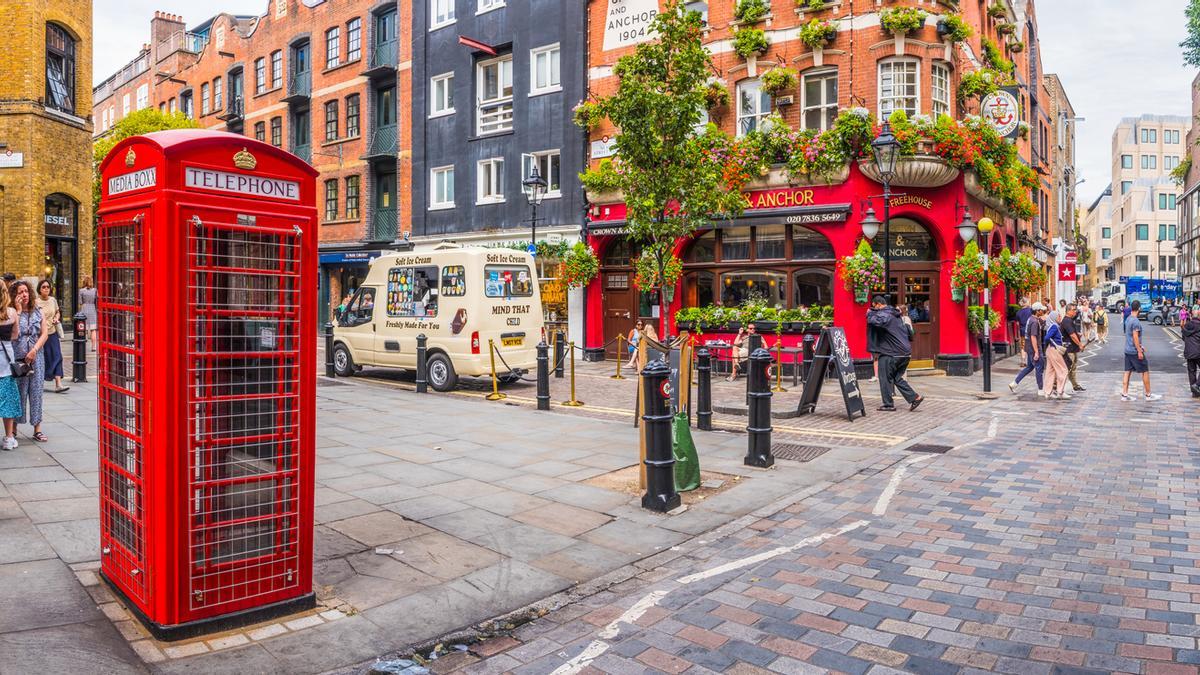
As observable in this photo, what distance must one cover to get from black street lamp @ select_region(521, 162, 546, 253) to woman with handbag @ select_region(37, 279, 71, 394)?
38.8ft

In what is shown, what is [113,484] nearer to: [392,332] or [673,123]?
[673,123]

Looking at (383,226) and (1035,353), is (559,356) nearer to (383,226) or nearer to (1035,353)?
(1035,353)

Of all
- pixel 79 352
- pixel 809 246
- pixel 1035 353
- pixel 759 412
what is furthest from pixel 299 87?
pixel 759 412

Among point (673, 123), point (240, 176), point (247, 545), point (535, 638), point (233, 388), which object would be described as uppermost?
point (673, 123)

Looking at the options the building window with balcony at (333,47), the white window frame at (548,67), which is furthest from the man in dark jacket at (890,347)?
the building window with balcony at (333,47)

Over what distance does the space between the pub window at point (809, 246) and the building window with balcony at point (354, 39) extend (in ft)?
65.2

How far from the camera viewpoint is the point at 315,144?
33531 mm

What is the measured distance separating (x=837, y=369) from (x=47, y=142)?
23082 mm

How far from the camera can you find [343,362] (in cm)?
1789

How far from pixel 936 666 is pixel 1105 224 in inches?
5764

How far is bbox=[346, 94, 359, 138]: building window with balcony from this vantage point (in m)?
31.7

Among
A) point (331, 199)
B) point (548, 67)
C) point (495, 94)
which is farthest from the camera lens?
point (331, 199)

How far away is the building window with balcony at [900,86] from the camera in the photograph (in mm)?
19047

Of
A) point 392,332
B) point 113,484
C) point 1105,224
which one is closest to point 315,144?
point 392,332
